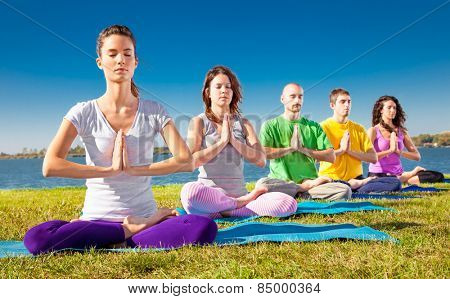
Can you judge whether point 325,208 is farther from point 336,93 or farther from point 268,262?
point 268,262

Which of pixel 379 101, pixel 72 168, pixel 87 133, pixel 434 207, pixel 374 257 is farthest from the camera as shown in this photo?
pixel 379 101

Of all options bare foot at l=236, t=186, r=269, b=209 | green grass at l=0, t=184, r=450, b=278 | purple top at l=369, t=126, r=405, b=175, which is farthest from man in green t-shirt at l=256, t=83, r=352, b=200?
green grass at l=0, t=184, r=450, b=278

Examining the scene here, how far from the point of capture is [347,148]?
8.62 m

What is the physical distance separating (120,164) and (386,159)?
7552 mm

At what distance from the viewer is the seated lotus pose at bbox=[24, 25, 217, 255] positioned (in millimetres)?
3967

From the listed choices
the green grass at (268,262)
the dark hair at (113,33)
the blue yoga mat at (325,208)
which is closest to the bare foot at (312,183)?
the blue yoga mat at (325,208)

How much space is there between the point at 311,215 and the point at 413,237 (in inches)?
73.4

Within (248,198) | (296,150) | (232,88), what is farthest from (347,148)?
(232,88)

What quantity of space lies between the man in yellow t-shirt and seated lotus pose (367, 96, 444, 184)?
2.72 ft

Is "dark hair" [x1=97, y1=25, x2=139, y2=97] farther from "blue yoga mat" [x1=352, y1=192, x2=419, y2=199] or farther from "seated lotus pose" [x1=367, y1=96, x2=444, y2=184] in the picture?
"seated lotus pose" [x1=367, y1=96, x2=444, y2=184]

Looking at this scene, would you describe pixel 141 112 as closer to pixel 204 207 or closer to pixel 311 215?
pixel 204 207

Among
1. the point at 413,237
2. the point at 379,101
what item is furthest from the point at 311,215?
the point at 379,101

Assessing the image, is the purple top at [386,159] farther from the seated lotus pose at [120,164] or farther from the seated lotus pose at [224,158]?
the seated lotus pose at [120,164]

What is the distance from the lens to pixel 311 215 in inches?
236
